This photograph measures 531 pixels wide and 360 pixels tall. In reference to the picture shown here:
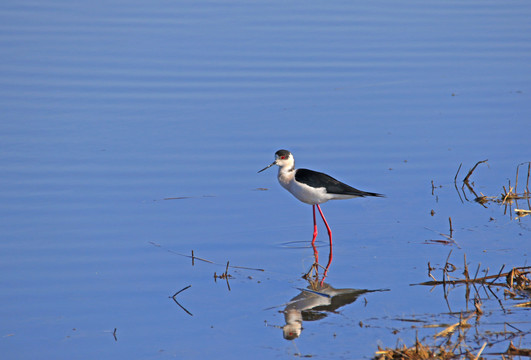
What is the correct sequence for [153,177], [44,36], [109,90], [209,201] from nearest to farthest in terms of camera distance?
[209,201], [153,177], [109,90], [44,36]

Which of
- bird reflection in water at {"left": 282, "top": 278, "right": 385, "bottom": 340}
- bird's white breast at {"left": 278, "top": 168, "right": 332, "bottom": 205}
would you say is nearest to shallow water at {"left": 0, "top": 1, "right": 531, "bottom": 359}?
bird reflection in water at {"left": 282, "top": 278, "right": 385, "bottom": 340}

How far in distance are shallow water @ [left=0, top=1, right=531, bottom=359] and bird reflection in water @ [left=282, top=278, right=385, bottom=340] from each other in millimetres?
67

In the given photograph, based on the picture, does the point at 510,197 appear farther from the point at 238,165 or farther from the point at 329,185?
the point at 238,165

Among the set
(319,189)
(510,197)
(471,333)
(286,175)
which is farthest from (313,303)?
(510,197)

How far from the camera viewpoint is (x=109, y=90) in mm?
11664

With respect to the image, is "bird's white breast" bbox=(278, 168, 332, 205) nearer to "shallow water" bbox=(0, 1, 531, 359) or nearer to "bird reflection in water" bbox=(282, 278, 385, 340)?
"shallow water" bbox=(0, 1, 531, 359)

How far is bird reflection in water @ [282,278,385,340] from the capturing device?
549cm

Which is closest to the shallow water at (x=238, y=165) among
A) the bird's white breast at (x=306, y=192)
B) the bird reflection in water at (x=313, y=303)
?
the bird reflection in water at (x=313, y=303)

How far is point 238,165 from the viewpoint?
9281 millimetres

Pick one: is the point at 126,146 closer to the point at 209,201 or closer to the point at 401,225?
the point at 209,201

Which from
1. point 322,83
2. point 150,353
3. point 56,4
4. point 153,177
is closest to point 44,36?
point 56,4

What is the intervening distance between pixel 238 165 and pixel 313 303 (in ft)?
11.8

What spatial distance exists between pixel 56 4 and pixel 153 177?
9.47 metres

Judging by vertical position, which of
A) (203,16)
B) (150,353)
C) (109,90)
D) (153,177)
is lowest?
(150,353)
